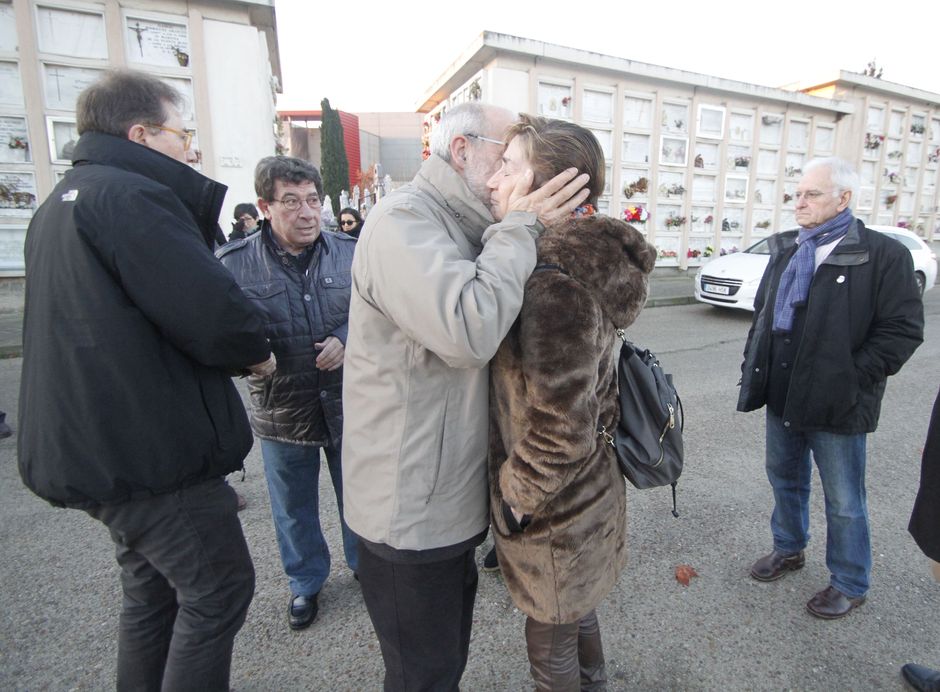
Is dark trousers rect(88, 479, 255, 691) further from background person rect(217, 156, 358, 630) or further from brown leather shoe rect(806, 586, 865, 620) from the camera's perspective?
brown leather shoe rect(806, 586, 865, 620)

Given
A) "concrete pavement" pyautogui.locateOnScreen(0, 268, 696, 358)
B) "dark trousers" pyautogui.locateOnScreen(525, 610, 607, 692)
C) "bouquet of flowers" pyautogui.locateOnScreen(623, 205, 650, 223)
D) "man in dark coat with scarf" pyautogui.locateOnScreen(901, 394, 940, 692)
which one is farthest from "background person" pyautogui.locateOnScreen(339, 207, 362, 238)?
"bouquet of flowers" pyautogui.locateOnScreen(623, 205, 650, 223)

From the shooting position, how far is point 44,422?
1321mm

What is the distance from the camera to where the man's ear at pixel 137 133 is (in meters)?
1.47

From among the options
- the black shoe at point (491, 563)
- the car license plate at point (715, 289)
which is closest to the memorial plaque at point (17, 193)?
the black shoe at point (491, 563)

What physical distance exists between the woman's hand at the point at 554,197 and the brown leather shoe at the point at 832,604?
83.7 inches

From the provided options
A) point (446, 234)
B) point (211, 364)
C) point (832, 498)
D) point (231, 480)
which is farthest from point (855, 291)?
point (231, 480)

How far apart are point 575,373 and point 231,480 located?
302 centimetres

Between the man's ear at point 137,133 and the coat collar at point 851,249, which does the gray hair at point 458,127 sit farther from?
the coat collar at point 851,249

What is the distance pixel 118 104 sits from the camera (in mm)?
1458

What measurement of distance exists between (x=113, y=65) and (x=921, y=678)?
38.7 ft

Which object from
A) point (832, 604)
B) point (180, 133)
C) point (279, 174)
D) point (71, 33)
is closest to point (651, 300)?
point (832, 604)

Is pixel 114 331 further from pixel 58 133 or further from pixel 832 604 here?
pixel 58 133

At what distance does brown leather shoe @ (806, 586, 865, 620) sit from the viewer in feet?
7.34

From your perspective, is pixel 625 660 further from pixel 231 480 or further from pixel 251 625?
pixel 231 480
